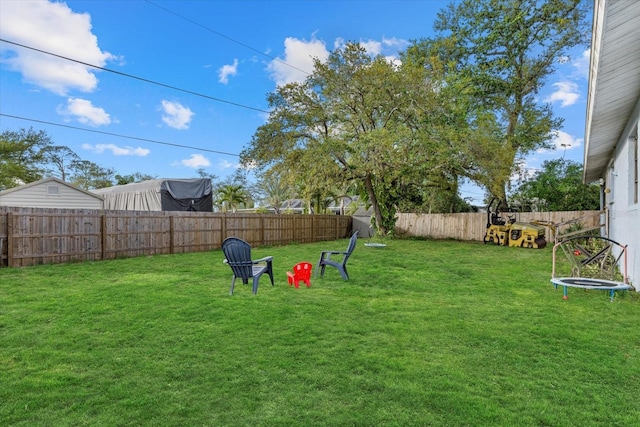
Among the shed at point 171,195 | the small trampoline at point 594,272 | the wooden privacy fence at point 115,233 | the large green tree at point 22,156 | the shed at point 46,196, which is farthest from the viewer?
the large green tree at point 22,156

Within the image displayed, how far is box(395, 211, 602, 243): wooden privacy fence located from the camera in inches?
625

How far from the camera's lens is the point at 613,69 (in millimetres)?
4234

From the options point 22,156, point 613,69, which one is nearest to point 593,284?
point 613,69

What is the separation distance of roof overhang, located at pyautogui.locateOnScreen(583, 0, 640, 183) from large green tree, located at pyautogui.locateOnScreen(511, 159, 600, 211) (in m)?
11.2

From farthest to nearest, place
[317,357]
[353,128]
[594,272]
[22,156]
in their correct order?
1. [22,156]
2. [353,128]
3. [594,272]
4. [317,357]

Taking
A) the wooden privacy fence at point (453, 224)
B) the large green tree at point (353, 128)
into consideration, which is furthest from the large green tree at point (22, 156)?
the wooden privacy fence at point (453, 224)

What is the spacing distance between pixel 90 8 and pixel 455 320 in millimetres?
13432

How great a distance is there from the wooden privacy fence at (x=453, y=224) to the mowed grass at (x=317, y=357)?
464 inches

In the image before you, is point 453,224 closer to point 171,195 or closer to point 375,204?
point 375,204

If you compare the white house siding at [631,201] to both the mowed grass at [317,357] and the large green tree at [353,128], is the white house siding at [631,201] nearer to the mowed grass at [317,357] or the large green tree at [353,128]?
the mowed grass at [317,357]

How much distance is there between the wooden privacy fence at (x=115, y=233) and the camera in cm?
838

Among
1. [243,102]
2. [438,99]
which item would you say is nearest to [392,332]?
[438,99]

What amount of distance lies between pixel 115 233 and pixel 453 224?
14.7 metres

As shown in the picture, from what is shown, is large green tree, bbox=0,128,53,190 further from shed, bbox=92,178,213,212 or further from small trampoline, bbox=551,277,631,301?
small trampoline, bbox=551,277,631,301
